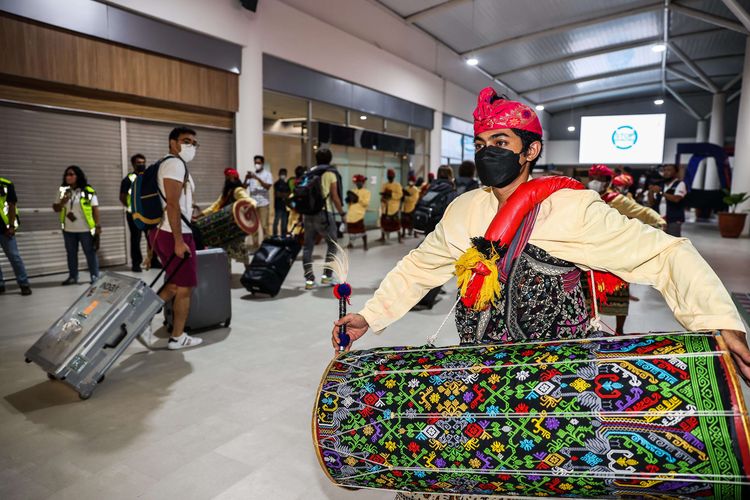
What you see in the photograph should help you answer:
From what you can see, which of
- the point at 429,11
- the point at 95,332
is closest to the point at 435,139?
the point at 429,11

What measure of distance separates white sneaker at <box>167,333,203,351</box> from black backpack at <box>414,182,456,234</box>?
2.15 m

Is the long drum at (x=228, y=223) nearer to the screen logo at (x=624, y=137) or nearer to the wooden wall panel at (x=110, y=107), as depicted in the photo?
the wooden wall panel at (x=110, y=107)

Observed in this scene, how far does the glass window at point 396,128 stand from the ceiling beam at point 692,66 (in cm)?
898

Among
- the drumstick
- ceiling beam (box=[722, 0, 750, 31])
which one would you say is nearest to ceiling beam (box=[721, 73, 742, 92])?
ceiling beam (box=[722, 0, 750, 31])

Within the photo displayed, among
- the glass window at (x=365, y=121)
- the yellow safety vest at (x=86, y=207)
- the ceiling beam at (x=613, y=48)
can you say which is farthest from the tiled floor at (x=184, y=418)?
the ceiling beam at (x=613, y=48)

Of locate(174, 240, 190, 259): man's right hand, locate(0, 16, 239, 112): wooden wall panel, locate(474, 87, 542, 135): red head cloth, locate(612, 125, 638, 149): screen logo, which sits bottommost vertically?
locate(174, 240, 190, 259): man's right hand

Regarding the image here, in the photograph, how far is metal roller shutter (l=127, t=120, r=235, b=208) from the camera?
7.22 meters

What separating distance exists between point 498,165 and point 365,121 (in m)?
11.0

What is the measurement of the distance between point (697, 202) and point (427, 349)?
17.2 m

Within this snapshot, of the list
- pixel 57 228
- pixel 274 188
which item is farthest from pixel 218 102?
pixel 57 228

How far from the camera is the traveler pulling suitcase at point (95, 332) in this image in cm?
277

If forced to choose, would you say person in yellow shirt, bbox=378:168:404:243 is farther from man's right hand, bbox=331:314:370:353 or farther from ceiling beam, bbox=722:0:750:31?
man's right hand, bbox=331:314:370:353

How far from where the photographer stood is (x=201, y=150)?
26.7 feet

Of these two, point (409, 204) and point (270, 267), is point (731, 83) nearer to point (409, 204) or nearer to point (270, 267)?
point (409, 204)
